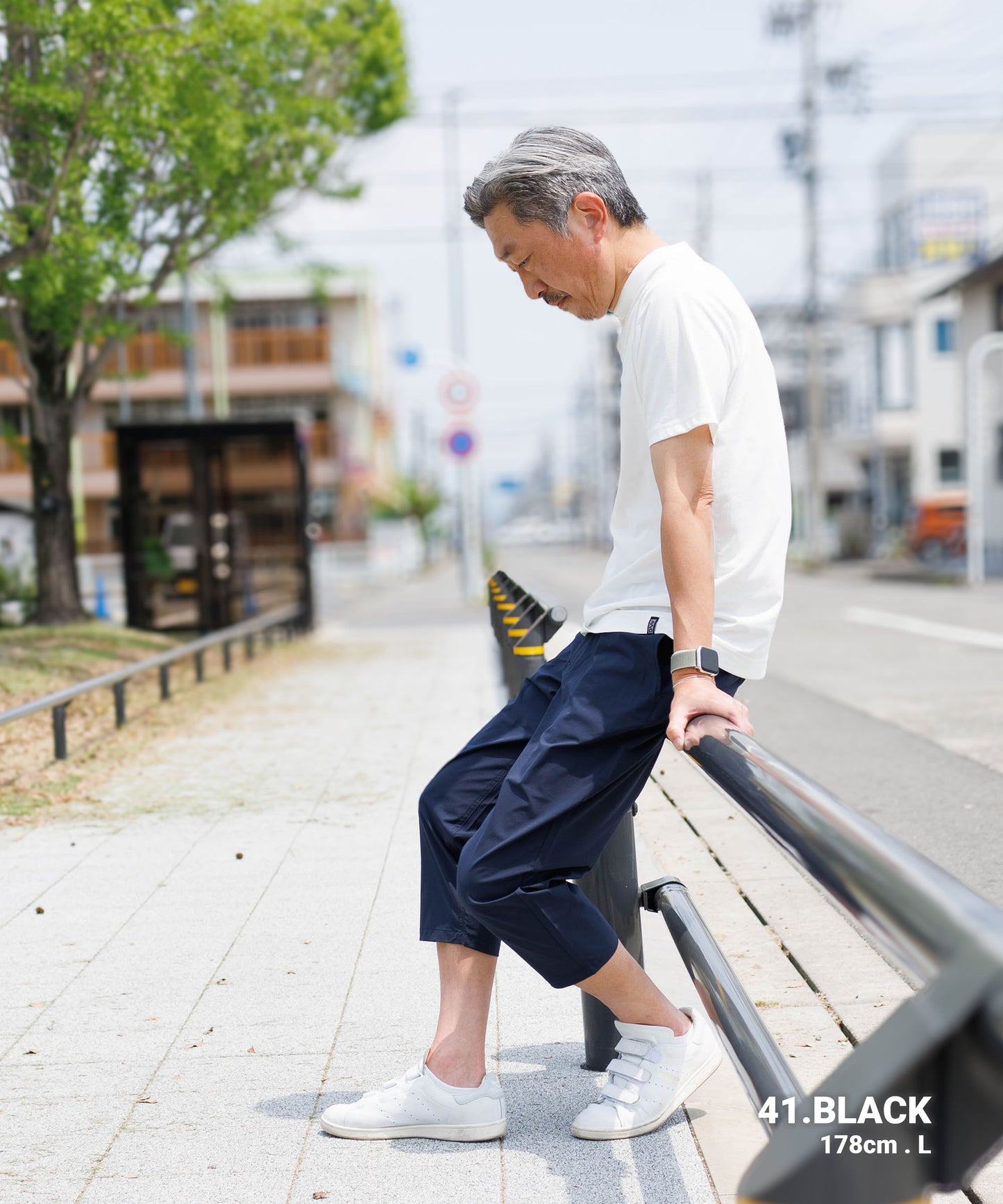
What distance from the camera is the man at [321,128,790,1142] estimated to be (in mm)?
2275

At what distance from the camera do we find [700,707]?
2193 mm

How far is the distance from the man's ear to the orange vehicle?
95.0ft

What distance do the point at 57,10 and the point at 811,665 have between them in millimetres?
7910

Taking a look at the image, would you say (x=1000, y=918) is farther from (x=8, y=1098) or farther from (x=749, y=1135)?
(x=8, y=1098)

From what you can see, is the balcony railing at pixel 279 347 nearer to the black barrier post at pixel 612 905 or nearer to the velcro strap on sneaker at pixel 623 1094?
the black barrier post at pixel 612 905

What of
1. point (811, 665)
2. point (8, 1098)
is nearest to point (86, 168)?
point (811, 665)

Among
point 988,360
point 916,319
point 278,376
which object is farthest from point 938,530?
point 278,376

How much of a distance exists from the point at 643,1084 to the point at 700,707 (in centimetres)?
94

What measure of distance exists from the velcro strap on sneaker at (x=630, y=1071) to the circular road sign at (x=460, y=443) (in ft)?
62.3

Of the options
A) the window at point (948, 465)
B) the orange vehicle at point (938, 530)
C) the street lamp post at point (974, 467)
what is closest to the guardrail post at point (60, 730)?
the street lamp post at point (974, 467)

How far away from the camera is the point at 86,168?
10.4 m

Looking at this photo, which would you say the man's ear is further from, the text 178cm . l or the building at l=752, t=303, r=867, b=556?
the building at l=752, t=303, r=867, b=556

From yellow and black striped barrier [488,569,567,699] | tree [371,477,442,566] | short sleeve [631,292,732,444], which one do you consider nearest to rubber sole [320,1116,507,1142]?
yellow and black striped barrier [488,569,567,699]

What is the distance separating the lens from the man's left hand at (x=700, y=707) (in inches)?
86.2
